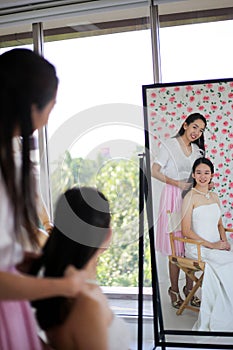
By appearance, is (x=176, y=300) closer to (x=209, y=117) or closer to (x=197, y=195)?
(x=197, y=195)

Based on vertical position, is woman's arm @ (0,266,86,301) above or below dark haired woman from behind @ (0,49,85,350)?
below

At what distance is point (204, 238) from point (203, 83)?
813 millimetres

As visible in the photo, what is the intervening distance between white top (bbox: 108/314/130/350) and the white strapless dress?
1.38m

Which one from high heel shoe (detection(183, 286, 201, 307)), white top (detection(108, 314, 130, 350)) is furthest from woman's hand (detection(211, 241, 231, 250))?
white top (detection(108, 314, 130, 350))

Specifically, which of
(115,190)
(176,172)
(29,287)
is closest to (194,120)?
(176,172)

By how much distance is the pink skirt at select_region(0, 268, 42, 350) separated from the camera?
3.42 feet

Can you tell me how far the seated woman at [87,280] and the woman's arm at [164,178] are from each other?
4.53ft

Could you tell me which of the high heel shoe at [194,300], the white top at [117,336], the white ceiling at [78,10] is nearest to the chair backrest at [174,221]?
the high heel shoe at [194,300]

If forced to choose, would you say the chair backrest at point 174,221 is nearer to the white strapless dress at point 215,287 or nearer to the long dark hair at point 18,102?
the white strapless dress at point 215,287

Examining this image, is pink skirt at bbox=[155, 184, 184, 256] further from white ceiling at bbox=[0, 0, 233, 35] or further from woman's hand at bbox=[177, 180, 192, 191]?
white ceiling at bbox=[0, 0, 233, 35]

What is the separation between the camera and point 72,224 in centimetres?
103

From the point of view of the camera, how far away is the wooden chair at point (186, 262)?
2.39 meters

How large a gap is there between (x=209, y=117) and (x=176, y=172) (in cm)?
34

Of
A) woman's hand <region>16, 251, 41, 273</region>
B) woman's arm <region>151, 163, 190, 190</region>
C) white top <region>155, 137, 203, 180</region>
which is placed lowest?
woman's hand <region>16, 251, 41, 273</region>
